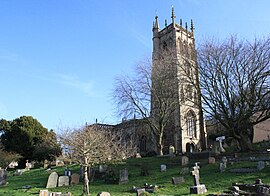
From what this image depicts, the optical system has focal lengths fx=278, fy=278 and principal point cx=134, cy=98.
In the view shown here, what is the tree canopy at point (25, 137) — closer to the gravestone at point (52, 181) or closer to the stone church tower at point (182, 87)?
the stone church tower at point (182, 87)

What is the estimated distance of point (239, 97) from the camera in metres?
21.3

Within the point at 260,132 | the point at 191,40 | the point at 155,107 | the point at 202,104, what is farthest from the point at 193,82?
the point at 191,40

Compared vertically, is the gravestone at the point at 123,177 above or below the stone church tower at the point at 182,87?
below

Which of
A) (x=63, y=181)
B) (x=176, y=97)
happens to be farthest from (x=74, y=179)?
(x=176, y=97)

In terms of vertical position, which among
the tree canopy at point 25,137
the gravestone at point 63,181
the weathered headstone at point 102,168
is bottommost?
the gravestone at point 63,181

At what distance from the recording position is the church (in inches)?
917

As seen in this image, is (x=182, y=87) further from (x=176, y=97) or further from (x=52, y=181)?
(x=52, y=181)

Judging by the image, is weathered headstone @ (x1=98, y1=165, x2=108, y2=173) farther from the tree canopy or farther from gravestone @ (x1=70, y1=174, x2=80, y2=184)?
the tree canopy

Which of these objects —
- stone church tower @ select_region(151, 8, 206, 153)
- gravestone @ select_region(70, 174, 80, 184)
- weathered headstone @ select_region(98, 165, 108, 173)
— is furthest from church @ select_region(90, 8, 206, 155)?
gravestone @ select_region(70, 174, 80, 184)

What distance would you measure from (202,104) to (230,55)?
457 centimetres

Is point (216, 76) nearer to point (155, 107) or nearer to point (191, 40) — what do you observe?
point (155, 107)

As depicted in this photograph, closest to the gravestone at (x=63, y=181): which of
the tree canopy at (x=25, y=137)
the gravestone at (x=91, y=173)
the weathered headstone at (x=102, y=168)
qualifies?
the gravestone at (x=91, y=173)

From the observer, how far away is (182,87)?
2367cm

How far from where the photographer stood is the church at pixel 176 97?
76.4 ft
